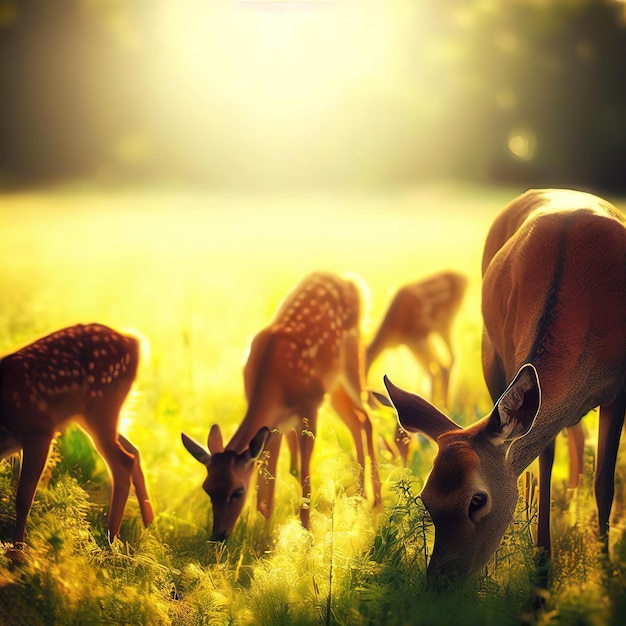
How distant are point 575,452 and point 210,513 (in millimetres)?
2163

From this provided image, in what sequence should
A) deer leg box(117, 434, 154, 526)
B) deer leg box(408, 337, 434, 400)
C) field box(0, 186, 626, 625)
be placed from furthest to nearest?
deer leg box(408, 337, 434, 400) → deer leg box(117, 434, 154, 526) → field box(0, 186, 626, 625)

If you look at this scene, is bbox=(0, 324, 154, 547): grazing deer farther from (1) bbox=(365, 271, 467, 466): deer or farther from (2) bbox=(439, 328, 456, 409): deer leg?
(2) bbox=(439, 328, 456, 409): deer leg

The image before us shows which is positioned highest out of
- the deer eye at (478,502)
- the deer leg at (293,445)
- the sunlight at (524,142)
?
the sunlight at (524,142)

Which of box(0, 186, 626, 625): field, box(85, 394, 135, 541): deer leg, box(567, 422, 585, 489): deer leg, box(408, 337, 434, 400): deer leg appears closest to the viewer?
box(0, 186, 626, 625): field

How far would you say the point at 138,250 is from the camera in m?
11.0

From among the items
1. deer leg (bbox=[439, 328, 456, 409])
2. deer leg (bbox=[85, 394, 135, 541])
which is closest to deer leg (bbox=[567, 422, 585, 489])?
deer leg (bbox=[439, 328, 456, 409])

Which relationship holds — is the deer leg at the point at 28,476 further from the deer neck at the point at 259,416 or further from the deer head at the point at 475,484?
the deer head at the point at 475,484

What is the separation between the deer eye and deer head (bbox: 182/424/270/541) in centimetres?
125

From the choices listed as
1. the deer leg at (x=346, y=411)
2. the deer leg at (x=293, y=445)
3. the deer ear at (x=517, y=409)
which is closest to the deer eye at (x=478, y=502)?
the deer ear at (x=517, y=409)

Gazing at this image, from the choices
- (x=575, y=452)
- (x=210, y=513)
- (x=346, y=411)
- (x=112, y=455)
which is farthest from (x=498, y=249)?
(x=112, y=455)

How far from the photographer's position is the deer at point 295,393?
13.5 ft

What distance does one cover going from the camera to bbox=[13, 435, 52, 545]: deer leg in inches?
148

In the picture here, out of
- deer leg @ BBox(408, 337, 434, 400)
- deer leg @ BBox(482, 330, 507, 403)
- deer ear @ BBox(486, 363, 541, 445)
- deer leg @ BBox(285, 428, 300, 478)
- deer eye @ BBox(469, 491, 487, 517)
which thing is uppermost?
deer ear @ BBox(486, 363, 541, 445)

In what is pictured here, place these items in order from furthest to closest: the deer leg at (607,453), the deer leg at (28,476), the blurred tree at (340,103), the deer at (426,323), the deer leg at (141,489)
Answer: the blurred tree at (340,103) → the deer at (426,323) → the deer leg at (141,489) → the deer leg at (607,453) → the deer leg at (28,476)
